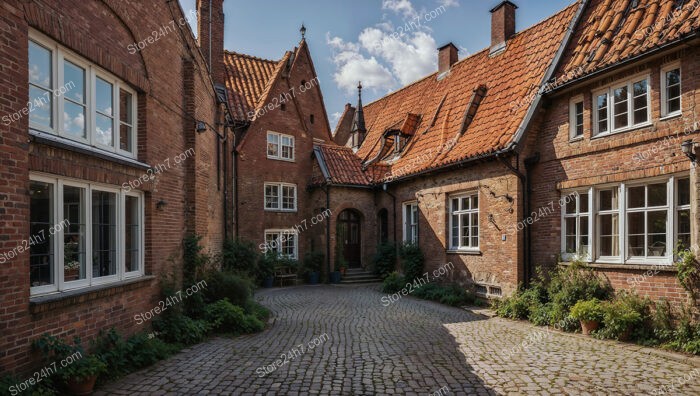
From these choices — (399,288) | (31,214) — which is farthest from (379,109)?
(31,214)

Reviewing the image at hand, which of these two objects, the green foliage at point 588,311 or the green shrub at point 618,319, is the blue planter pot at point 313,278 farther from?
the green shrub at point 618,319

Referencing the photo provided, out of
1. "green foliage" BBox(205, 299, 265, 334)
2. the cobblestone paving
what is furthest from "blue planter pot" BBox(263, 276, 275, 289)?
"green foliage" BBox(205, 299, 265, 334)

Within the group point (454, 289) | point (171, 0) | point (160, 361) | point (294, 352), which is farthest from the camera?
point (454, 289)

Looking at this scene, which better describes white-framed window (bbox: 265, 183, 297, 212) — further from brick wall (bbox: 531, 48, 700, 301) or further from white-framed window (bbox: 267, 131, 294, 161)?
brick wall (bbox: 531, 48, 700, 301)

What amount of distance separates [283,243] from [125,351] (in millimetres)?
12447

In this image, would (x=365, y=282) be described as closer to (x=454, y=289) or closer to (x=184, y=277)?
(x=454, y=289)

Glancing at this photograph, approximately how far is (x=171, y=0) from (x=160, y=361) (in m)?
7.36

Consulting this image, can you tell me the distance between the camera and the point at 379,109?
2566 centimetres

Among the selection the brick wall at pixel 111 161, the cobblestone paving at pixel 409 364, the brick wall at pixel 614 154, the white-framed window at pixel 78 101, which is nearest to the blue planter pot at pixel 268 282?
the brick wall at pixel 111 161

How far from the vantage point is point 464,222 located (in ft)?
46.1

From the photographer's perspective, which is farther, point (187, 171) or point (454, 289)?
point (454, 289)

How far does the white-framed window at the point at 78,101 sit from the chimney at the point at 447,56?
15.5m

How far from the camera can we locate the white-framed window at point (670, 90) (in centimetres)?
849


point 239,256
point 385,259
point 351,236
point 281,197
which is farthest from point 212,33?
point 385,259
